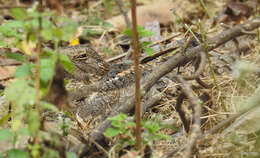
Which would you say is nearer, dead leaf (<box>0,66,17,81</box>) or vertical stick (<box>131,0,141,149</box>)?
vertical stick (<box>131,0,141,149</box>)

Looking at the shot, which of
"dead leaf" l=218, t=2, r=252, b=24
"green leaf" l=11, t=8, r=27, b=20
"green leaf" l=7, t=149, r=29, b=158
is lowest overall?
"green leaf" l=7, t=149, r=29, b=158

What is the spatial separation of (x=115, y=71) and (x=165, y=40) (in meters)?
0.89

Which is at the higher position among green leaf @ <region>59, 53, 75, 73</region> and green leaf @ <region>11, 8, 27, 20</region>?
green leaf @ <region>11, 8, 27, 20</region>

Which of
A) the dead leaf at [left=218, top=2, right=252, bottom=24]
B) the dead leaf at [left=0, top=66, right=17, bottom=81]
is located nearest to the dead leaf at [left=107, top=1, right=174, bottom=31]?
the dead leaf at [left=218, top=2, right=252, bottom=24]

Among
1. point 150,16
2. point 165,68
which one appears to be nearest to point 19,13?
point 165,68

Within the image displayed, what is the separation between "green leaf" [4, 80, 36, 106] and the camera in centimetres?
144

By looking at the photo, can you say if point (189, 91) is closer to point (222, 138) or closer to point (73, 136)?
point (222, 138)

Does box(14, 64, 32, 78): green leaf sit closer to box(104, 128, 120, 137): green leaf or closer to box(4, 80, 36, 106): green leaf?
box(4, 80, 36, 106): green leaf

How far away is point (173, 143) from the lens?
93.7 inches

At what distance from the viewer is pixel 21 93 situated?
1.47 meters

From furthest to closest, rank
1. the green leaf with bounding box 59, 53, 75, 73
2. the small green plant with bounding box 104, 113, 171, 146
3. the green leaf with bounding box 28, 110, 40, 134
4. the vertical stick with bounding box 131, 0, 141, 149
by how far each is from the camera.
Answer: the small green plant with bounding box 104, 113, 171, 146, the vertical stick with bounding box 131, 0, 141, 149, the green leaf with bounding box 59, 53, 75, 73, the green leaf with bounding box 28, 110, 40, 134

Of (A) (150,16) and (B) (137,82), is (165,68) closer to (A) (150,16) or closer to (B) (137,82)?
(B) (137,82)

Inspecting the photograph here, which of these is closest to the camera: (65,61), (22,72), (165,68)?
(22,72)

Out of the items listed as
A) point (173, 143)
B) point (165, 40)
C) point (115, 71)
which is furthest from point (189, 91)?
point (165, 40)
